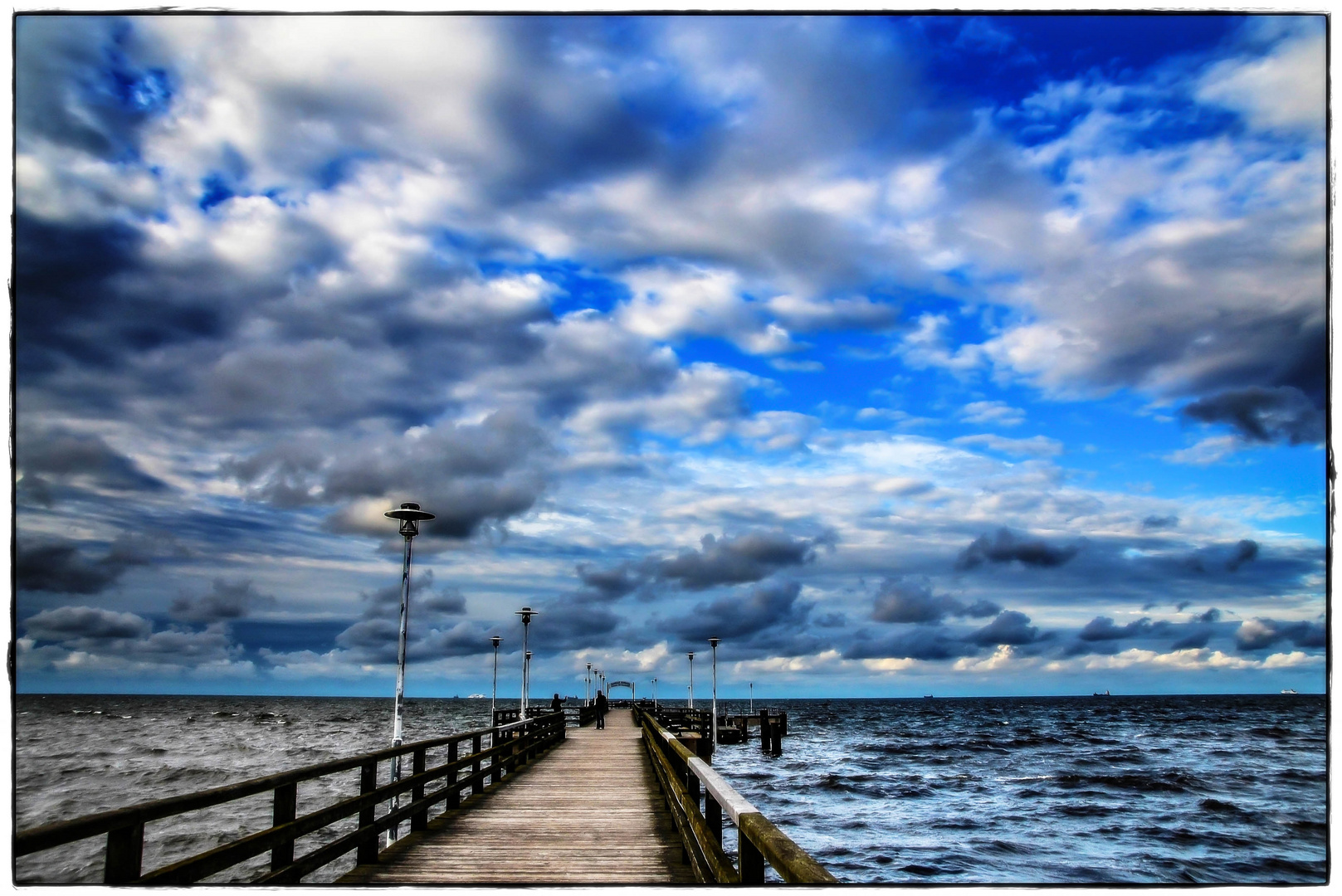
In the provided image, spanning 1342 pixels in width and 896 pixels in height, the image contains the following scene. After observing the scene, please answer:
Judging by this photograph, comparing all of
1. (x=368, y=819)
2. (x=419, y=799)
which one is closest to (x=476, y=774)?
(x=419, y=799)

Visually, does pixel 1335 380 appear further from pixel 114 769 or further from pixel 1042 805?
pixel 114 769

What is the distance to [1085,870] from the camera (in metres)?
20.7

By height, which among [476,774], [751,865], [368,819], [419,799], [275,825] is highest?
[751,865]

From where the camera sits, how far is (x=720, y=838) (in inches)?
217

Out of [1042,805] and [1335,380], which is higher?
[1335,380]

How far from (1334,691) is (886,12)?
4.10 metres

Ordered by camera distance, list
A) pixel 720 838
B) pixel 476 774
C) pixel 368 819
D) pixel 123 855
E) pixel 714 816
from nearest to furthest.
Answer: pixel 123 855
pixel 720 838
pixel 714 816
pixel 368 819
pixel 476 774

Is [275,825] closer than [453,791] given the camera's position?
Yes

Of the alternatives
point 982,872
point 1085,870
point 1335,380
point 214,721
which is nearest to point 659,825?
point 1335,380

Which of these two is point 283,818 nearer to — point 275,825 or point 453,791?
point 275,825

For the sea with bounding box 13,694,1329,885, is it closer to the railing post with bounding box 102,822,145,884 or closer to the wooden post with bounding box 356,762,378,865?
the railing post with bounding box 102,822,145,884

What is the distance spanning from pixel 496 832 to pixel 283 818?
147 inches

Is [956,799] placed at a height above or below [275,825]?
below

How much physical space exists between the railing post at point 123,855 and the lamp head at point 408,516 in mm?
8009
